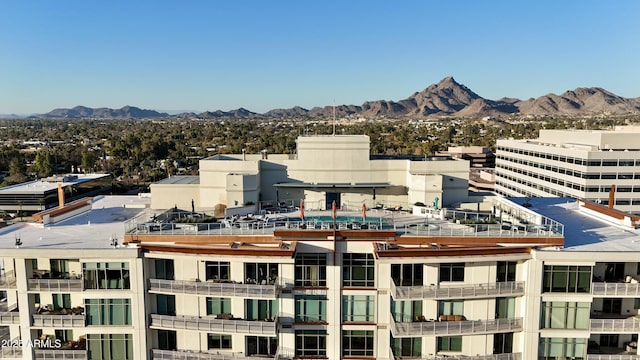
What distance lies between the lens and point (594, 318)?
971 inches

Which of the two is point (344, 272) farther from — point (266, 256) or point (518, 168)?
point (518, 168)

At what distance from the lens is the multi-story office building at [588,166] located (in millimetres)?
81062

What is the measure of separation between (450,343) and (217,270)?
1318 cm

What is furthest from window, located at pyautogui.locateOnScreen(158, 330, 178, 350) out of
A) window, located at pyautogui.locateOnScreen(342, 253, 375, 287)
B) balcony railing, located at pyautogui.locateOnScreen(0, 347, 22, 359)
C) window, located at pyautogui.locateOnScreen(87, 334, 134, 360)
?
window, located at pyautogui.locateOnScreen(342, 253, 375, 287)

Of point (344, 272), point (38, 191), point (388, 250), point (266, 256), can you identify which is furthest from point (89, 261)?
point (38, 191)

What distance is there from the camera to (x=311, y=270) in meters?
25.2

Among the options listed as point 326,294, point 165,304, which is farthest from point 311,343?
point 165,304

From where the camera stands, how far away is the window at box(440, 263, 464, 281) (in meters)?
24.7

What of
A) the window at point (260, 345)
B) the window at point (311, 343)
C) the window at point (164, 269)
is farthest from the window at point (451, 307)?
the window at point (164, 269)

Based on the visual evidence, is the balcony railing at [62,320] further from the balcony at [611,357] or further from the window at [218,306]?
the balcony at [611,357]

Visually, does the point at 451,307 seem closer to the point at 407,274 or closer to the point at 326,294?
the point at 407,274

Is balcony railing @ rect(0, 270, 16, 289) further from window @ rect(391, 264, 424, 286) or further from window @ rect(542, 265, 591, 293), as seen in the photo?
window @ rect(542, 265, 591, 293)

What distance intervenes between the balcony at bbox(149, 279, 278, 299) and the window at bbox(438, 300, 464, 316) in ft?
28.9

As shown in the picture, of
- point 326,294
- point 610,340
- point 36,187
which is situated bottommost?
point 610,340
